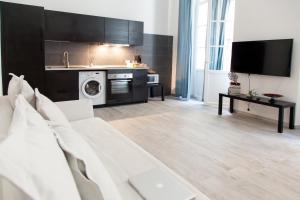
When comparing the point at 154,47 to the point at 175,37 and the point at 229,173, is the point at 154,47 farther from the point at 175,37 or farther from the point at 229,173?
the point at 229,173

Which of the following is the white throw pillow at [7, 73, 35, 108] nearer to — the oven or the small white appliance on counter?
the oven

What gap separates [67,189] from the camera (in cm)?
67

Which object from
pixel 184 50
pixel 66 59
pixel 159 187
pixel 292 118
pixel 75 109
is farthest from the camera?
pixel 184 50

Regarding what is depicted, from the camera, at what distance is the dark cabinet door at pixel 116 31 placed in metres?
5.42

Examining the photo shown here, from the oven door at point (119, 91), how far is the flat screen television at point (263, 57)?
2.29 m

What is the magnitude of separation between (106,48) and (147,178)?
16.2ft

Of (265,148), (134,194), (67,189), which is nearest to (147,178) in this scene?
(134,194)

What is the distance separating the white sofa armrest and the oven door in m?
2.74

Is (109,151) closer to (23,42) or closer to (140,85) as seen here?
(23,42)

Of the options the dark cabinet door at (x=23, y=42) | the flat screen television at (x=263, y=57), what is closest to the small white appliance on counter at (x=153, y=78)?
the flat screen television at (x=263, y=57)

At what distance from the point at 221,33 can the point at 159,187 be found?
4980 mm

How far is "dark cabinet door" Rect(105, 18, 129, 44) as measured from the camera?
5418mm

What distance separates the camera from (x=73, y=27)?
4.99 metres

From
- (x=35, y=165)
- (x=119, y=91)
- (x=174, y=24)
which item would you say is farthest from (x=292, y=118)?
(x=35, y=165)
